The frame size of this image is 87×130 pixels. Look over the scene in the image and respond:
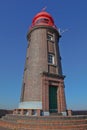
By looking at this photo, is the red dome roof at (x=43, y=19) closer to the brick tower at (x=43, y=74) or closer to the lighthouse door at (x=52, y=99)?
the brick tower at (x=43, y=74)

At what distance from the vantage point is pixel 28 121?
40.9ft

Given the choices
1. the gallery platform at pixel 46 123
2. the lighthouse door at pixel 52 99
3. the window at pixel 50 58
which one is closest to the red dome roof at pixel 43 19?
the window at pixel 50 58

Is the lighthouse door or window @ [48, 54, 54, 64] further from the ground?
window @ [48, 54, 54, 64]

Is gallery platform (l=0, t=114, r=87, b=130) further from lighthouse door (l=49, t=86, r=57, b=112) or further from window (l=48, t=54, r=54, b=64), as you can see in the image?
window (l=48, t=54, r=54, b=64)

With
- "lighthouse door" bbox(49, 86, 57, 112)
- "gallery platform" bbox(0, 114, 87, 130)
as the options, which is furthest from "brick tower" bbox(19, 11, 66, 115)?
"gallery platform" bbox(0, 114, 87, 130)

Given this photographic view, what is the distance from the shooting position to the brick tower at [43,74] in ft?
51.9

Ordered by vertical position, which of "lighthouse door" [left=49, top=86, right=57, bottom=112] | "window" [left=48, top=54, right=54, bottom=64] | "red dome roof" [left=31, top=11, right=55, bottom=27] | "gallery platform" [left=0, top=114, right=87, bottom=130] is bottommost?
"gallery platform" [left=0, top=114, right=87, bottom=130]

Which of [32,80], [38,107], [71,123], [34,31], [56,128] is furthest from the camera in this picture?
[34,31]

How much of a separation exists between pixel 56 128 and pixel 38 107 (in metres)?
4.33

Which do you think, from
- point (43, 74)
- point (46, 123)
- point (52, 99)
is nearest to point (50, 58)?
point (43, 74)

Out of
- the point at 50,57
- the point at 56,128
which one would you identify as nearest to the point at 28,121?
the point at 56,128

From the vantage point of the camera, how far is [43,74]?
54.7 ft

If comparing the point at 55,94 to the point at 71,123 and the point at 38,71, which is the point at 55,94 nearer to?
the point at 38,71

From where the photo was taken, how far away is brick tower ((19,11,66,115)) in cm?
1583
